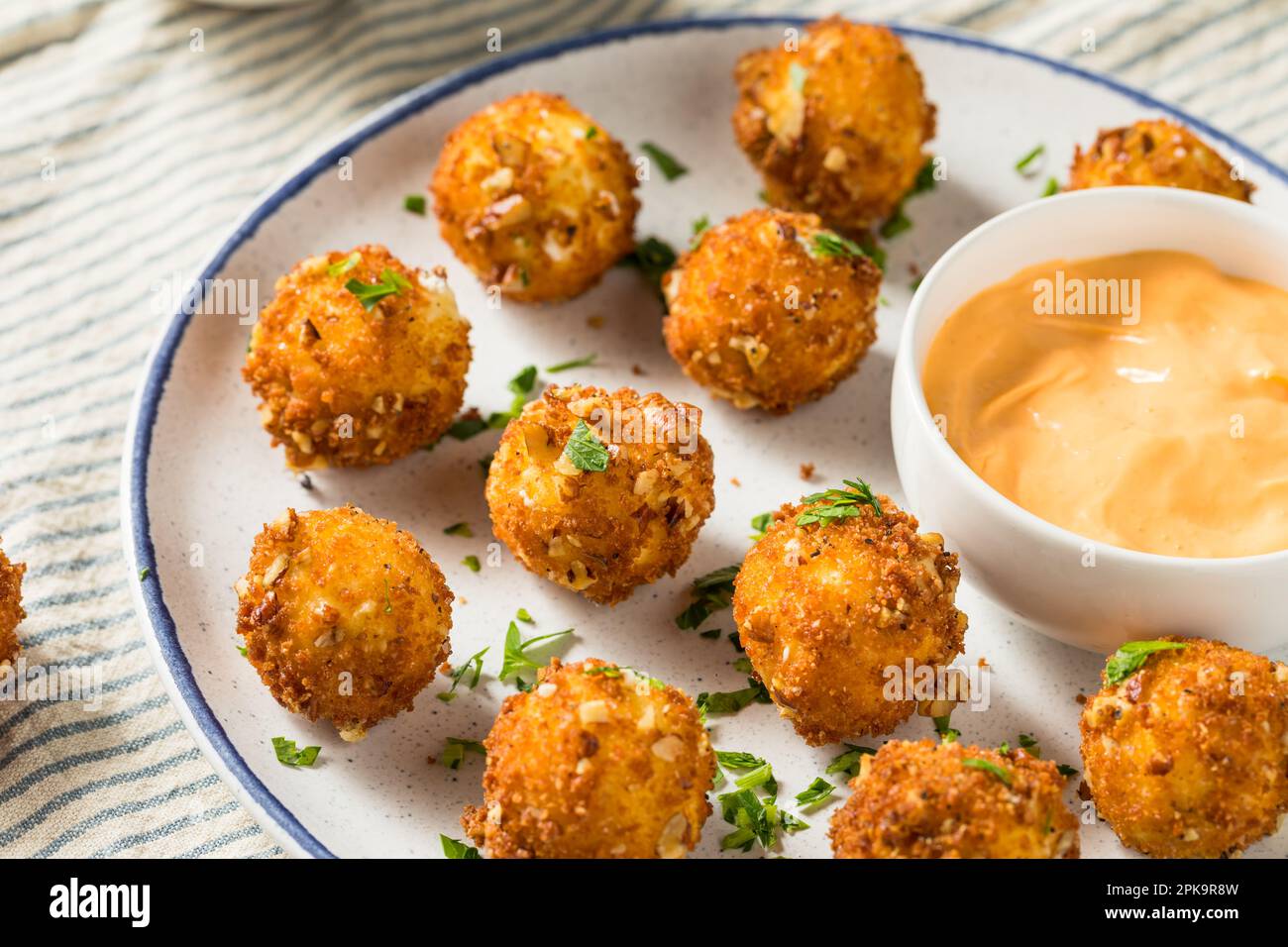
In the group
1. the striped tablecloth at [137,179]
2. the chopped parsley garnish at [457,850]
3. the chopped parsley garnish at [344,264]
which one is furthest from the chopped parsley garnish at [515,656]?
the chopped parsley garnish at [344,264]

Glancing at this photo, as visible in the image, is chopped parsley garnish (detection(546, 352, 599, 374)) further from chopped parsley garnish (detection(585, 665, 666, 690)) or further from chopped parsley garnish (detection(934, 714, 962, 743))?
chopped parsley garnish (detection(934, 714, 962, 743))

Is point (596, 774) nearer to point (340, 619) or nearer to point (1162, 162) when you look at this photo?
point (340, 619)

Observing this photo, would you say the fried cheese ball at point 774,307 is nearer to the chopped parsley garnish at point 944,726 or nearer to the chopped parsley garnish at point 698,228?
the chopped parsley garnish at point 698,228

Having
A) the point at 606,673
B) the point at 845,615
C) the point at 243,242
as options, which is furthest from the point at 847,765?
the point at 243,242
